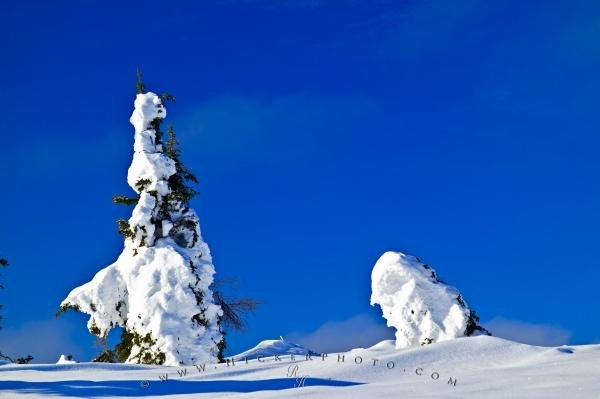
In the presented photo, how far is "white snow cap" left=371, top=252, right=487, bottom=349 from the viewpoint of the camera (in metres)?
14.8

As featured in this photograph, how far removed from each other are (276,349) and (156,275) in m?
4.29

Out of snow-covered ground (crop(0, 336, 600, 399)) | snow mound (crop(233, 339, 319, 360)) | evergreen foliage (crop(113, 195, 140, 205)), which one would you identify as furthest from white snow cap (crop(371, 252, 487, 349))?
evergreen foliage (crop(113, 195, 140, 205))

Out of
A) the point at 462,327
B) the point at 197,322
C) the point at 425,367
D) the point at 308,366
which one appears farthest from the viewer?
the point at 197,322

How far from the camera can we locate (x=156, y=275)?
20.8 metres

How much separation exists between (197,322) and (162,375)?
8.80 meters

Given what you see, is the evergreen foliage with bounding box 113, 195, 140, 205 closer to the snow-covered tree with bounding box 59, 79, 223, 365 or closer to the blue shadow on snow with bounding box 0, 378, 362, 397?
the snow-covered tree with bounding box 59, 79, 223, 365

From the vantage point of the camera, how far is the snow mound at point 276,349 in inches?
766

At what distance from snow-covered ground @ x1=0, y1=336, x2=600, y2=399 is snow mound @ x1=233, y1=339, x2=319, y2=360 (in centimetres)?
642

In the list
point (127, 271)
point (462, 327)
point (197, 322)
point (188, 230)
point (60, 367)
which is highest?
point (188, 230)

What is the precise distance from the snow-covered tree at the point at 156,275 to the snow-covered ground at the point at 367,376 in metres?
6.77

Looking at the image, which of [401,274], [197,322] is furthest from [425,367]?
[197,322]

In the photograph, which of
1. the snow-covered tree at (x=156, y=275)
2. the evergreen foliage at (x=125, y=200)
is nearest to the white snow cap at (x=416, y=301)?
the snow-covered tree at (x=156, y=275)

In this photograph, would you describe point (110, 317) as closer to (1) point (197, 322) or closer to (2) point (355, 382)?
(1) point (197, 322)

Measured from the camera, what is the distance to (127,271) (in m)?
21.5
